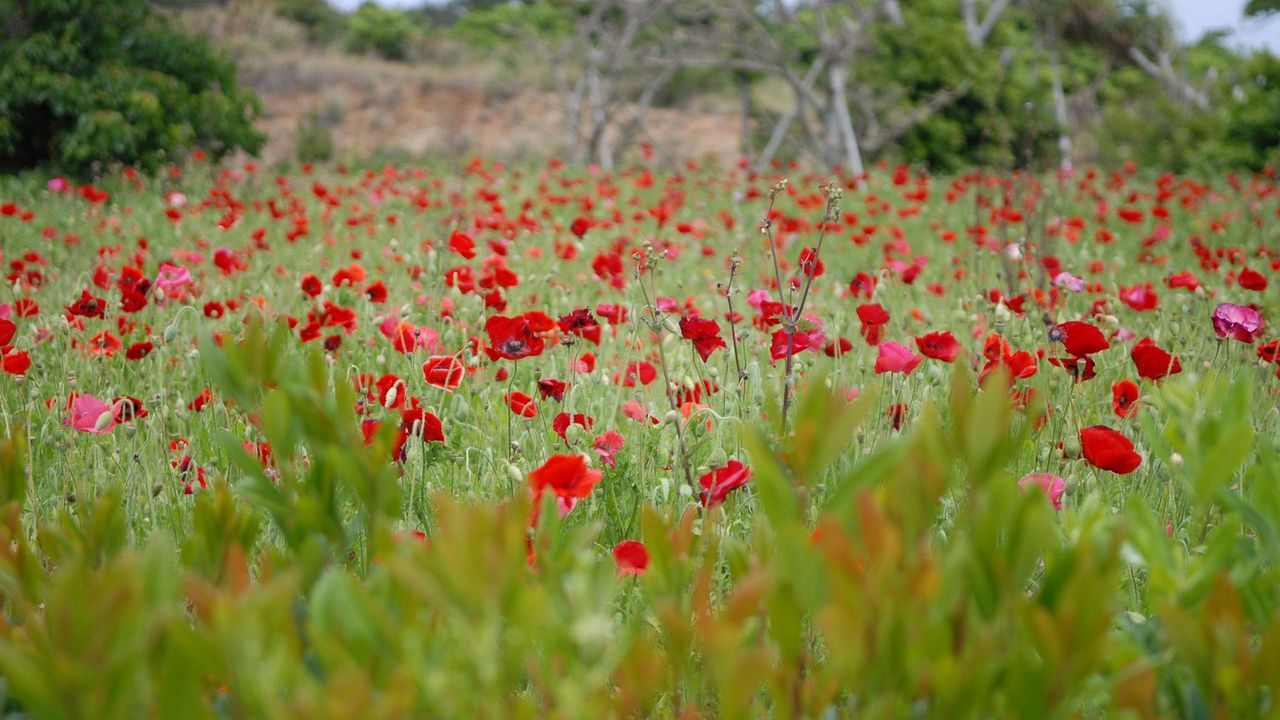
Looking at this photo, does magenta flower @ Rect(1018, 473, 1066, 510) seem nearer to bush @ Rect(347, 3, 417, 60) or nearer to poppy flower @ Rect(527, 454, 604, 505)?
poppy flower @ Rect(527, 454, 604, 505)

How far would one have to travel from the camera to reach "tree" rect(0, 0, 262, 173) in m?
8.34

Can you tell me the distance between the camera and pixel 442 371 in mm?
1701

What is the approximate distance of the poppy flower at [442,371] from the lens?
1.70m

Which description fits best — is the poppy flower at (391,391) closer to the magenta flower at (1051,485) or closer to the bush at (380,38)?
the magenta flower at (1051,485)

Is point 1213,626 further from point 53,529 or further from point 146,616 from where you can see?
point 53,529

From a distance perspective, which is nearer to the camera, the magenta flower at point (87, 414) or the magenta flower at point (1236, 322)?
the magenta flower at point (87, 414)

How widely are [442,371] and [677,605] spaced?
94 centimetres

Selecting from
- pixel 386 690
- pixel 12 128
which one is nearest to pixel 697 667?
pixel 386 690

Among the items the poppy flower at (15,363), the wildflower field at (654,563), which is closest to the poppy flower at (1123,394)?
the wildflower field at (654,563)

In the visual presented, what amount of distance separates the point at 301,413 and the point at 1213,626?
81 centimetres

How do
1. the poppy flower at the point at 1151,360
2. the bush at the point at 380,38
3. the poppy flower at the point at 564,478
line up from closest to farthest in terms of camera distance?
the poppy flower at the point at 564,478
the poppy flower at the point at 1151,360
the bush at the point at 380,38

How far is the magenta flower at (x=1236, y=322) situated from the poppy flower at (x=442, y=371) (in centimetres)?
159

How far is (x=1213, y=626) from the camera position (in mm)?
723

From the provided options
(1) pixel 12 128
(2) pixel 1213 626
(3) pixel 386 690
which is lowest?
(1) pixel 12 128
